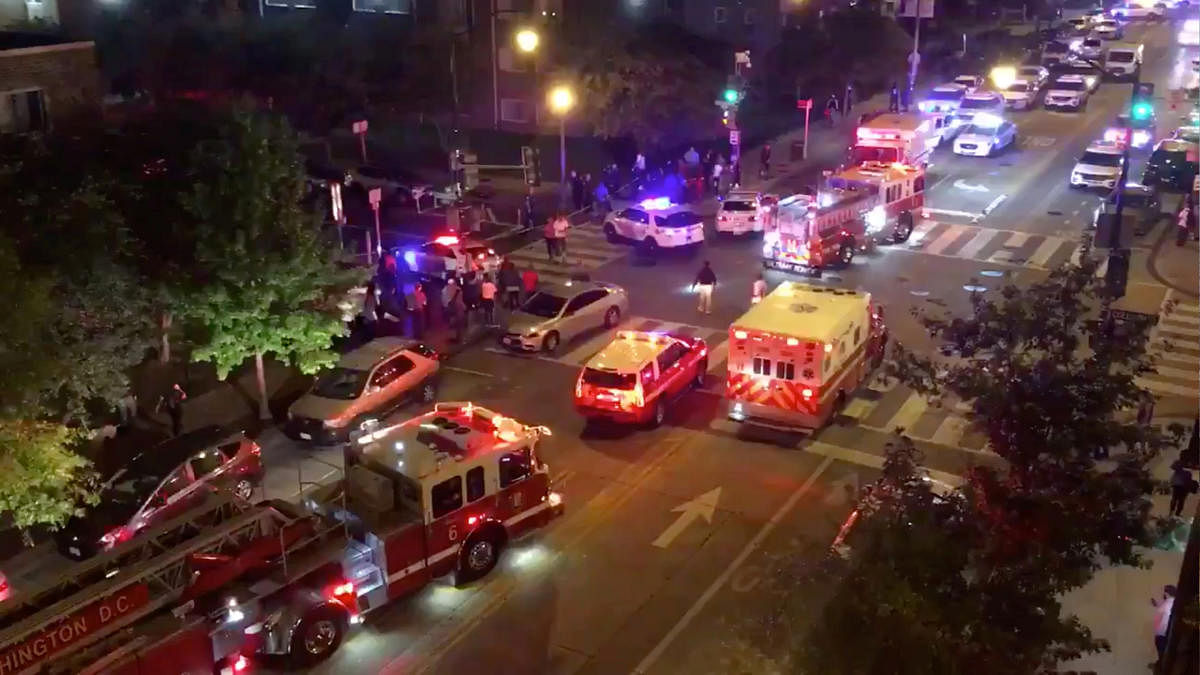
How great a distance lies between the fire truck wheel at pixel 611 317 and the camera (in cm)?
2677

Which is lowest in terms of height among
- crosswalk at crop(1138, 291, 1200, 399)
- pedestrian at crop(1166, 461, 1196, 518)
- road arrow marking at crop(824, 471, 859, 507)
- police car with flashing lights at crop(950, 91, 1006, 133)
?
road arrow marking at crop(824, 471, 859, 507)

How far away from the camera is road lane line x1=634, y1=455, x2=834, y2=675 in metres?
14.4

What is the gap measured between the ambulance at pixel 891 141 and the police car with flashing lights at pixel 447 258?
590 inches

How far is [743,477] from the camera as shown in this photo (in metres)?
19.2

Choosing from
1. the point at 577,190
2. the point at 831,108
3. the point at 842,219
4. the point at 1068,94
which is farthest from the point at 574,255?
the point at 1068,94

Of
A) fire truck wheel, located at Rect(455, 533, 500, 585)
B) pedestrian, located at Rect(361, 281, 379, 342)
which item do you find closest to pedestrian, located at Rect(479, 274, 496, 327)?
pedestrian, located at Rect(361, 281, 379, 342)

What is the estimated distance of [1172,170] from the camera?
40.0 meters

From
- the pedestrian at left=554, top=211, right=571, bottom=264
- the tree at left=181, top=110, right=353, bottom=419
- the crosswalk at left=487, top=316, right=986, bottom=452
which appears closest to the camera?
the tree at left=181, top=110, right=353, bottom=419

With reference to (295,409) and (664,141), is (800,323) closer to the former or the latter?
(295,409)

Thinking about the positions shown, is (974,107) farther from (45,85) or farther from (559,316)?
(45,85)

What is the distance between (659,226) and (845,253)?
17.9 feet

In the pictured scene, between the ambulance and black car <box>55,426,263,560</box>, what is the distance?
26.4m

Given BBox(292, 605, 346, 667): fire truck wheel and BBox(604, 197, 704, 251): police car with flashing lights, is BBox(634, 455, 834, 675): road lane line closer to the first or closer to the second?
BBox(292, 605, 346, 667): fire truck wheel

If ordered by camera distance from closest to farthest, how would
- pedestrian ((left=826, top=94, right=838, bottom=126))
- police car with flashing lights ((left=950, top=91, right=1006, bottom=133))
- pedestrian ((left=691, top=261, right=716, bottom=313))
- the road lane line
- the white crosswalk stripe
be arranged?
the road lane line → pedestrian ((left=691, top=261, right=716, bottom=313)) → the white crosswalk stripe → police car with flashing lights ((left=950, top=91, right=1006, bottom=133)) → pedestrian ((left=826, top=94, right=838, bottom=126))
